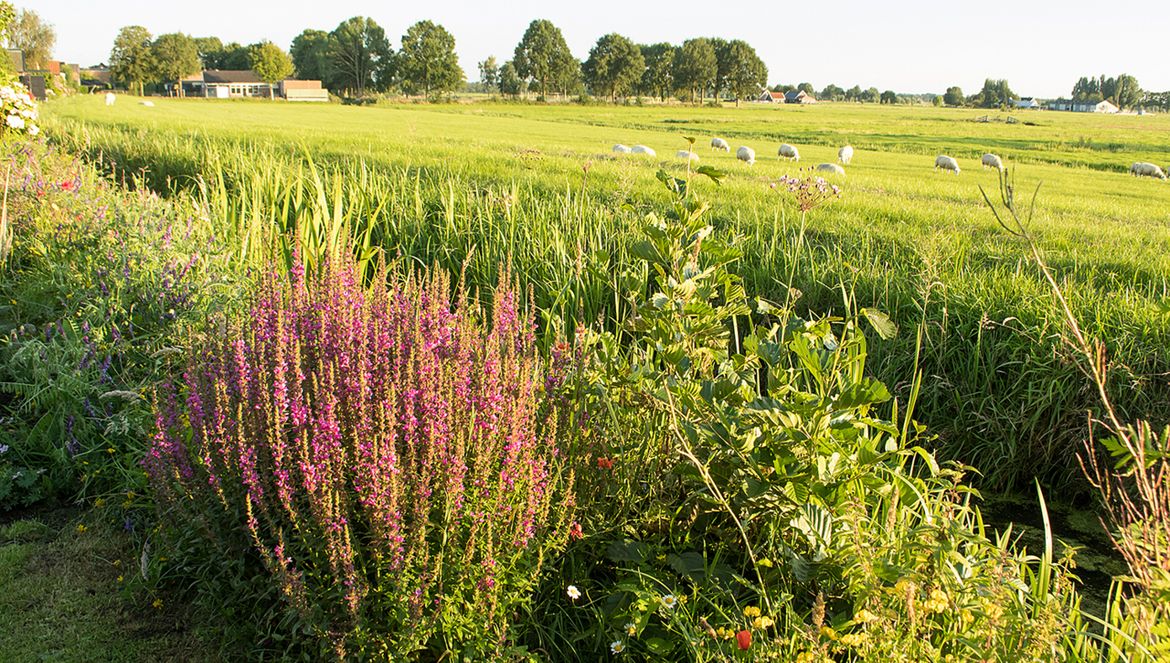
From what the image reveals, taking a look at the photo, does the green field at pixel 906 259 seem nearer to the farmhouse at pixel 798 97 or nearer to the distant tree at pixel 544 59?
the distant tree at pixel 544 59

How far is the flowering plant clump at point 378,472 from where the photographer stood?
2.10 m

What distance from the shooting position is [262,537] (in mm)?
2412

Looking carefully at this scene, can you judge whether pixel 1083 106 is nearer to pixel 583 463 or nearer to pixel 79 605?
pixel 583 463

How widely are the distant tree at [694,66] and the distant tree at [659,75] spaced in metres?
1.18

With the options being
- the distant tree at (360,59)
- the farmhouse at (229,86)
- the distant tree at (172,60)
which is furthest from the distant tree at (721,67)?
the distant tree at (172,60)

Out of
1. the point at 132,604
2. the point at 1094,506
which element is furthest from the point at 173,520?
the point at 1094,506

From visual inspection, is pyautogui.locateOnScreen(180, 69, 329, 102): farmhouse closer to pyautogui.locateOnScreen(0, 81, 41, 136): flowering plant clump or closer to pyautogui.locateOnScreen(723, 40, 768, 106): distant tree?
pyautogui.locateOnScreen(723, 40, 768, 106): distant tree

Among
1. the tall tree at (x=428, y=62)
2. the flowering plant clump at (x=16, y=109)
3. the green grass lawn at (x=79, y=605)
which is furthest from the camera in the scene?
the tall tree at (x=428, y=62)

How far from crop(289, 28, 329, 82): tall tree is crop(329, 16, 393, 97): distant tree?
180cm

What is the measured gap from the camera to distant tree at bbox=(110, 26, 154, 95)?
92.0 meters

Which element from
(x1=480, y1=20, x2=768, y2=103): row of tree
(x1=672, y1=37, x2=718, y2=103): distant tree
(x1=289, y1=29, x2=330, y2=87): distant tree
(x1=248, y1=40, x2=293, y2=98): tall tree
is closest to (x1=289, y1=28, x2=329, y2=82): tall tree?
(x1=289, y1=29, x2=330, y2=87): distant tree

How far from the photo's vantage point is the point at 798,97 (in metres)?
131

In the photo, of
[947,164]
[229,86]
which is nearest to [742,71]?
[229,86]

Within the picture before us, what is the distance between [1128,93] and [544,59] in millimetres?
88451
